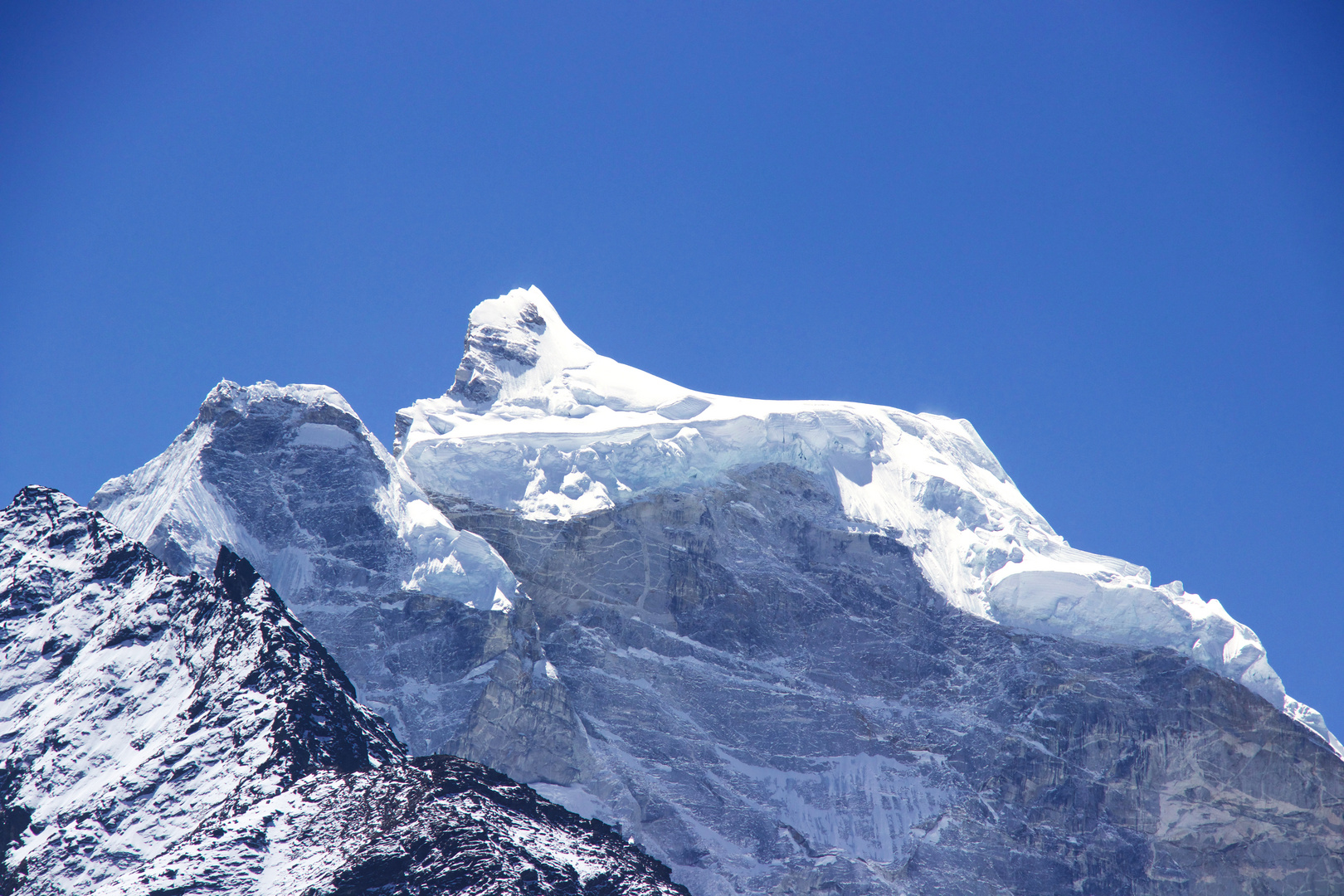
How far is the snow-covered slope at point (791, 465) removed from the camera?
172625mm

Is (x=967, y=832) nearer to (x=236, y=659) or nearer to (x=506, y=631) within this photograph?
(x=506, y=631)

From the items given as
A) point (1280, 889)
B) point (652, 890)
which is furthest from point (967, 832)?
point (652, 890)

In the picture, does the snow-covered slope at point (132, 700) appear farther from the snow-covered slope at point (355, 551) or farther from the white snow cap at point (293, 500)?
the white snow cap at point (293, 500)

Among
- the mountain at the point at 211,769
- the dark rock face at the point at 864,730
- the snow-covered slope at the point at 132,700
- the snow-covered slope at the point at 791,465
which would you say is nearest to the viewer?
the mountain at the point at 211,769

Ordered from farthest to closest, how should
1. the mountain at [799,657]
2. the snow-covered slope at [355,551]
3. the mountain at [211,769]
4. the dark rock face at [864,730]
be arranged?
the dark rock face at [864,730] < the mountain at [799,657] < the snow-covered slope at [355,551] < the mountain at [211,769]

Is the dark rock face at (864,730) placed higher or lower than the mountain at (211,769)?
higher

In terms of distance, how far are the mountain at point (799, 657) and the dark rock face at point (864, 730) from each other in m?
0.27

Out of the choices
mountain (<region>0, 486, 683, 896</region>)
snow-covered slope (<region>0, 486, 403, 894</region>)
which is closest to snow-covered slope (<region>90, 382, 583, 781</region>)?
snow-covered slope (<region>0, 486, 403, 894</region>)

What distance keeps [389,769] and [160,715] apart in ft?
62.1

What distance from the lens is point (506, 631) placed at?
157875 millimetres

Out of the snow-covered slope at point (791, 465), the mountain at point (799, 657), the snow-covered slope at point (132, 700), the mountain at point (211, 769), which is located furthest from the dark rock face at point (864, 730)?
the mountain at point (211, 769)

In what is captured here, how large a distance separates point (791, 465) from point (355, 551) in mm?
44019

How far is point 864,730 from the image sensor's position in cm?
16575

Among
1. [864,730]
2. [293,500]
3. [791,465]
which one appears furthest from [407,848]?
[791,465]
